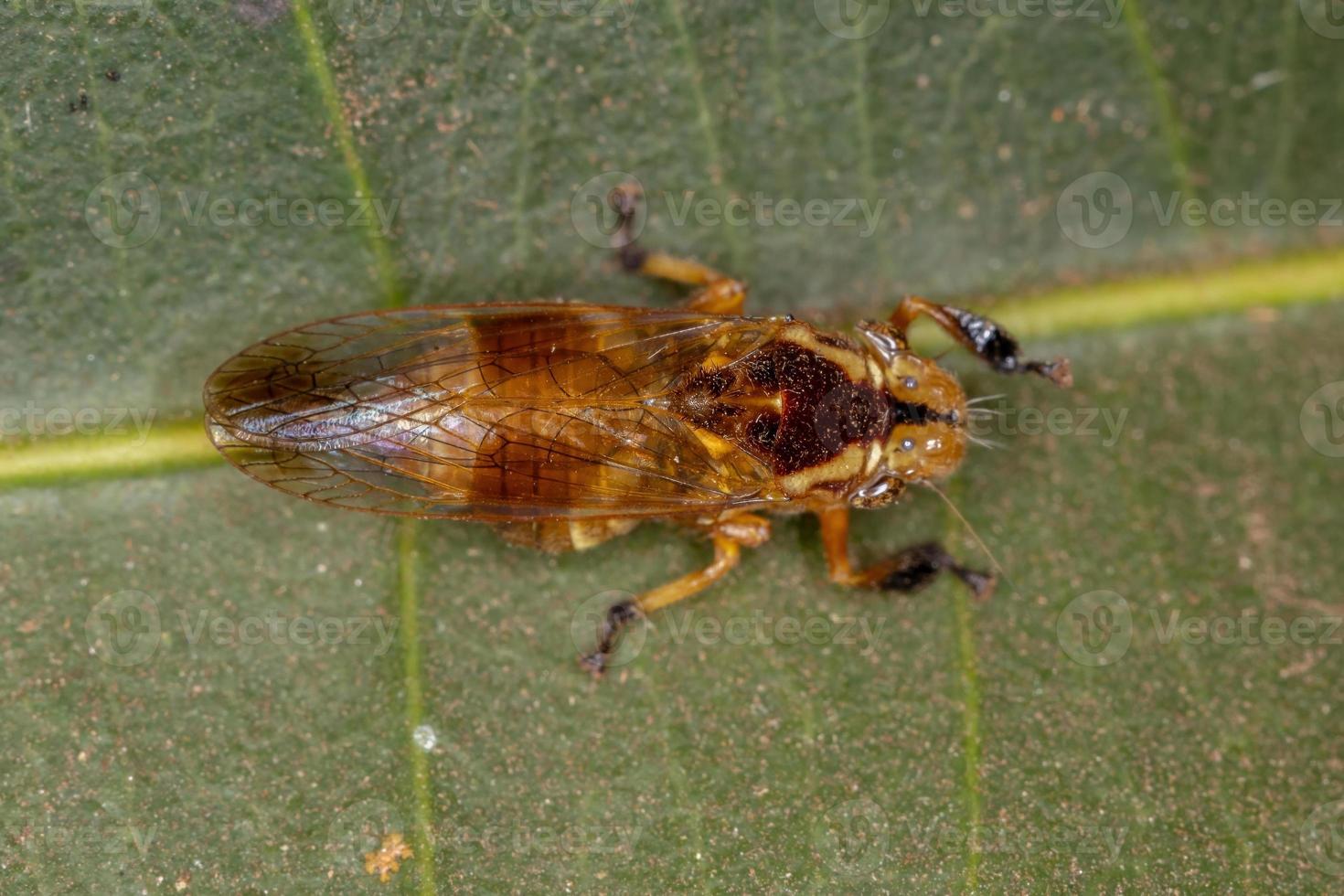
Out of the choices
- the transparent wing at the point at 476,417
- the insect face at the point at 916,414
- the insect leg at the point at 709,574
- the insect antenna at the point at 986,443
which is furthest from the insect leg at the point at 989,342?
the insect leg at the point at 709,574

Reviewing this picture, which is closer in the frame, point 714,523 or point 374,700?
point 374,700

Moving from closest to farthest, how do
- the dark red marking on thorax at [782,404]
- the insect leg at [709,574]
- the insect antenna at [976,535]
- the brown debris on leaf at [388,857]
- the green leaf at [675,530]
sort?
the brown debris on leaf at [388,857], the green leaf at [675,530], the dark red marking on thorax at [782,404], the insect leg at [709,574], the insect antenna at [976,535]

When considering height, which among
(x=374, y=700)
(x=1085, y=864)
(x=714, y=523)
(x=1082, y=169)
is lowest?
(x=1085, y=864)

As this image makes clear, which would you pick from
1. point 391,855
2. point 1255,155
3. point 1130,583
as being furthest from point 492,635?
point 1255,155

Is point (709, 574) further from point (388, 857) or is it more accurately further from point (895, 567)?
point (388, 857)

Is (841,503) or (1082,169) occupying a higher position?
(1082,169)

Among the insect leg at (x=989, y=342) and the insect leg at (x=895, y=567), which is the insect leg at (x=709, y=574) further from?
the insect leg at (x=989, y=342)

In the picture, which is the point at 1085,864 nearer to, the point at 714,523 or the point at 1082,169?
the point at 714,523
